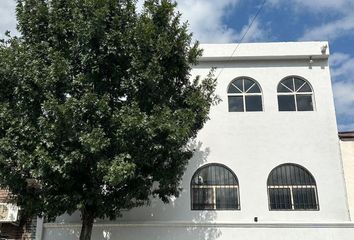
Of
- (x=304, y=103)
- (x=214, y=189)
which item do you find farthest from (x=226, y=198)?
(x=304, y=103)

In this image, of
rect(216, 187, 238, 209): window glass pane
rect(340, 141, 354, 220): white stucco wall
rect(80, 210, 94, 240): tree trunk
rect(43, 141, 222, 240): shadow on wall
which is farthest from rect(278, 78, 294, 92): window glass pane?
rect(80, 210, 94, 240): tree trunk

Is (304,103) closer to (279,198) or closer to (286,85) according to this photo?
(286,85)

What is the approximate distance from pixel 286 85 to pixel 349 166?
3.88 meters

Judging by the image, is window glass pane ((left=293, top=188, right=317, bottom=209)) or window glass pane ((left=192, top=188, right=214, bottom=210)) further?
window glass pane ((left=192, top=188, right=214, bottom=210))

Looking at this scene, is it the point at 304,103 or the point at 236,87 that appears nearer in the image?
the point at 304,103

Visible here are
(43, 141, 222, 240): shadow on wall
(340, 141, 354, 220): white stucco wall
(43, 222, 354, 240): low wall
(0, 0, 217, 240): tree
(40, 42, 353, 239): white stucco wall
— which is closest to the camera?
(0, 0, 217, 240): tree

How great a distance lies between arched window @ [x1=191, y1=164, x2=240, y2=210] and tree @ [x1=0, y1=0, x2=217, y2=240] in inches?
102

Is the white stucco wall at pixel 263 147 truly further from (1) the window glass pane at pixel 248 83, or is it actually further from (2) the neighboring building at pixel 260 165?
(1) the window glass pane at pixel 248 83

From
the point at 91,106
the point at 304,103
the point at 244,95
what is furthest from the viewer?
the point at 244,95

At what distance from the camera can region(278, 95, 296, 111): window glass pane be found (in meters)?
15.8

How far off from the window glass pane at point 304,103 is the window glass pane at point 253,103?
4.87ft

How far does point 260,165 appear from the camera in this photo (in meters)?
14.9

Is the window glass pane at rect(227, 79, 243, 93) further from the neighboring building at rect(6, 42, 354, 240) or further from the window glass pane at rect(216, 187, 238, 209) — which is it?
the window glass pane at rect(216, 187, 238, 209)

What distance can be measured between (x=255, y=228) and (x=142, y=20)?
26.0ft
